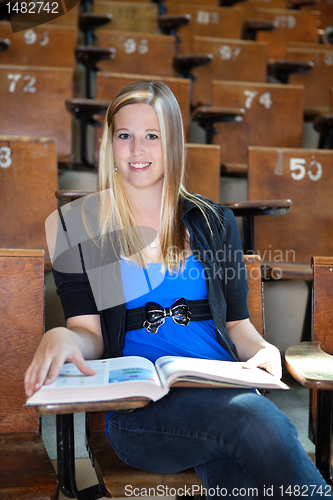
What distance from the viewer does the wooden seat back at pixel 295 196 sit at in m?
1.09

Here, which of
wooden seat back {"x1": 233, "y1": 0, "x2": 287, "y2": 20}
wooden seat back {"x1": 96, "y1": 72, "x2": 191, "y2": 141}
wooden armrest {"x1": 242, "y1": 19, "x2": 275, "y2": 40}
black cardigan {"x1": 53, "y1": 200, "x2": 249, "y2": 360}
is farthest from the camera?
wooden seat back {"x1": 233, "y1": 0, "x2": 287, "y2": 20}

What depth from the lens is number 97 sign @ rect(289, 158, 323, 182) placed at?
3.67 feet

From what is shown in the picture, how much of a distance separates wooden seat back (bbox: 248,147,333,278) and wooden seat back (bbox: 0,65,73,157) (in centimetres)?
51

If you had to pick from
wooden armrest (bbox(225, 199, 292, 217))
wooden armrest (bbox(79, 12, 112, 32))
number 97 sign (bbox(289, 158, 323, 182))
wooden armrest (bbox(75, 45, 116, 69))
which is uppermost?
wooden armrest (bbox(79, 12, 112, 32))

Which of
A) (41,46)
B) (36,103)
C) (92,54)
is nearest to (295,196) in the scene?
(36,103)

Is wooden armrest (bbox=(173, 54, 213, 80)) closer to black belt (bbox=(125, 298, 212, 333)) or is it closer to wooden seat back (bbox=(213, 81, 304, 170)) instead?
wooden seat back (bbox=(213, 81, 304, 170))

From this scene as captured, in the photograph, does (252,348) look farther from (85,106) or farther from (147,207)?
(85,106)

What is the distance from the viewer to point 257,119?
1425 mm

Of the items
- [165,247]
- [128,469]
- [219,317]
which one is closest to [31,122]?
[165,247]

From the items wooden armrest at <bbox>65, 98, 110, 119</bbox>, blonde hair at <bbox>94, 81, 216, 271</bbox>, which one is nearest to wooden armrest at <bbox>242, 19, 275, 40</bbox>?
wooden armrest at <bbox>65, 98, 110, 119</bbox>

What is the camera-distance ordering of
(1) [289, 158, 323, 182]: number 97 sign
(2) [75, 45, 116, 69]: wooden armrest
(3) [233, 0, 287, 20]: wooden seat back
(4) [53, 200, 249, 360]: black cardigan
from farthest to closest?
(3) [233, 0, 287, 20]: wooden seat back → (2) [75, 45, 116, 69]: wooden armrest → (1) [289, 158, 323, 182]: number 97 sign → (4) [53, 200, 249, 360]: black cardigan

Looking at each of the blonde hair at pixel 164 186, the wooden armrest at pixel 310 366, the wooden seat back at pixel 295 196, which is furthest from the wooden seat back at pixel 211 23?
the wooden armrest at pixel 310 366

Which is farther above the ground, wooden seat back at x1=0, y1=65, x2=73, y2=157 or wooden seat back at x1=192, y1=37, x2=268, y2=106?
wooden seat back at x1=192, y1=37, x2=268, y2=106

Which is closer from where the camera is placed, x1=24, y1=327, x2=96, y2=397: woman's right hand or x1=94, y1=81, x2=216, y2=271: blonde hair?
x1=24, y1=327, x2=96, y2=397: woman's right hand
